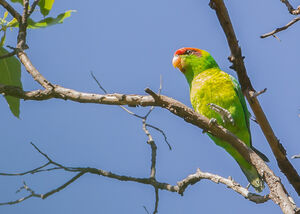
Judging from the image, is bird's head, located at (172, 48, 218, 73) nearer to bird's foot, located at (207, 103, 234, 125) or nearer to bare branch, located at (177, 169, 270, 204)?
bird's foot, located at (207, 103, 234, 125)

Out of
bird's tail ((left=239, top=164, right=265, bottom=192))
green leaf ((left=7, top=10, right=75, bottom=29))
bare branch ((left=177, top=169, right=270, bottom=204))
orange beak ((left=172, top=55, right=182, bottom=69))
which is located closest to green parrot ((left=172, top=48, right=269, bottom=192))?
bird's tail ((left=239, top=164, right=265, bottom=192))

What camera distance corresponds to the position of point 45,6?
102 inches

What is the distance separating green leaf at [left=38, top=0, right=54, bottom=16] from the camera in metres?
2.59

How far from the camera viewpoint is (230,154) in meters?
4.15

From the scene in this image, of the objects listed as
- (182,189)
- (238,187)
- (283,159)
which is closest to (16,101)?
(182,189)

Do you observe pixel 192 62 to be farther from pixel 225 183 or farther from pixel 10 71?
pixel 10 71

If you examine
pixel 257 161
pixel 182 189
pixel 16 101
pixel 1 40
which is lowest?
pixel 182 189

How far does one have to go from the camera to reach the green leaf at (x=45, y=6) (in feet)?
8.48

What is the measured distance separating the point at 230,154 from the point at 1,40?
2741 millimetres

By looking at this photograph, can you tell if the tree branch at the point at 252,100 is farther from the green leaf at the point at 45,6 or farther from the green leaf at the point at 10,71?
the green leaf at the point at 10,71

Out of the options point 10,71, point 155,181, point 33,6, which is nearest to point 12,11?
point 33,6

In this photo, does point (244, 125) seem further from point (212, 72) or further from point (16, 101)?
point (16, 101)

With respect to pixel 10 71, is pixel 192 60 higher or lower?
lower

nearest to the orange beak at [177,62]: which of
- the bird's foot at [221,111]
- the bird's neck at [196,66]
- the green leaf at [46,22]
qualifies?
the bird's neck at [196,66]
